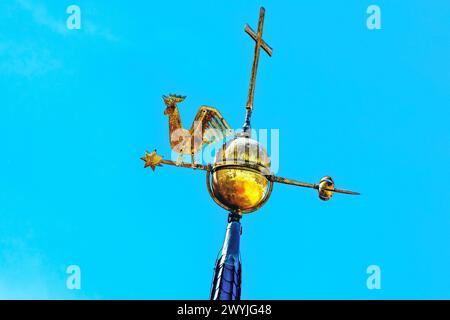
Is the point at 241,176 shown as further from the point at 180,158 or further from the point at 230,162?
the point at 180,158

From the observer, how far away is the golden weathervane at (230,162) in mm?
22328

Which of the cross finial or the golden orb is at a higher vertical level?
the cross finial

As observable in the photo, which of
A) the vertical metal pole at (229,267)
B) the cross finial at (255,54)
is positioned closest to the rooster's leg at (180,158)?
the cross finial at (255,54)

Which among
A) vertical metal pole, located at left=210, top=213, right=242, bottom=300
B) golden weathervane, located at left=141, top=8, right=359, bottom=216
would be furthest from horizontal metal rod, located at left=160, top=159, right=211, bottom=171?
vertical metal pole, located at left=210, top=213, right=242, bottom=300

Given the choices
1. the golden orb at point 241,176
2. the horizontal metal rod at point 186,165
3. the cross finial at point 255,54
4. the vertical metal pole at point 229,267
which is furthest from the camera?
the cross finial at point 255,54

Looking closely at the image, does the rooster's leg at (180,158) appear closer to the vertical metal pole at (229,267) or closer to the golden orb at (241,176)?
the golden orb at (241,176)

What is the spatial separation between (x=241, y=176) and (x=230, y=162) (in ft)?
1.37

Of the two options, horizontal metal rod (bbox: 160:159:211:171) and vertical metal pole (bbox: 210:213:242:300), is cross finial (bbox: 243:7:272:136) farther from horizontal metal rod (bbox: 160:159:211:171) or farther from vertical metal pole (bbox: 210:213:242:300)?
vertical metal pole (bbox: 210:213:242:300)

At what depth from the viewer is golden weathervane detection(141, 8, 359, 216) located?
22.3 m
